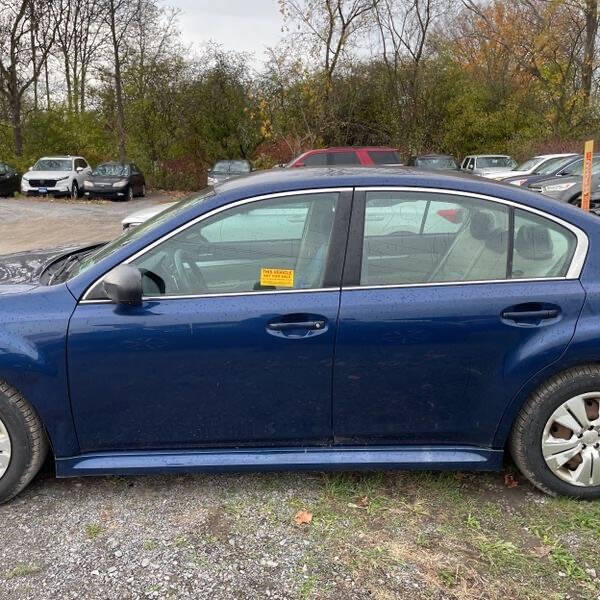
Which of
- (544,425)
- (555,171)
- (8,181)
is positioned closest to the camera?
(544,425)

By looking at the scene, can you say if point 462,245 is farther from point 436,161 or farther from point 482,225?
point 436,161

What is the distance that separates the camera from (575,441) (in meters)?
2.68

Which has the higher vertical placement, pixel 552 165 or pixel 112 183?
pixel 552 165

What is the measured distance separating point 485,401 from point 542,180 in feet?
38.6

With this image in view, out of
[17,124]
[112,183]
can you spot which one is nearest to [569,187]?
[112,183]

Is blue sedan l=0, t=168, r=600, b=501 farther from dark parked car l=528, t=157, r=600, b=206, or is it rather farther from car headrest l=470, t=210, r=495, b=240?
dark parked car l=528, t=157, r=600, b=206

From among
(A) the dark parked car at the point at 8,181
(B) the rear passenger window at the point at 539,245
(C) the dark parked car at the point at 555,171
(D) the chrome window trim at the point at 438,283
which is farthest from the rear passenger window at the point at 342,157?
(A) the dark parked car at the point at 8,181

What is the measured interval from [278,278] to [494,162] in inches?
914

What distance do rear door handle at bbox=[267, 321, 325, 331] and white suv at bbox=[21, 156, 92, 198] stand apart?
71.2 feet

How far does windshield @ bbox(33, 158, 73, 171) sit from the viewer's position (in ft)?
73.9

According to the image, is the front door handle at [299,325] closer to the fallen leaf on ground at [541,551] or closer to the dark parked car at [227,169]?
the fallen leaf on ground at [541,551]

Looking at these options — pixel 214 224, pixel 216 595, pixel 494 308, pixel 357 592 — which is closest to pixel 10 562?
pixel 216 595

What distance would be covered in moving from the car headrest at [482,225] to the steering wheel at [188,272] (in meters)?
1.27

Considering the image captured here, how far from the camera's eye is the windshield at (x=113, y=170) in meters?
22.0
